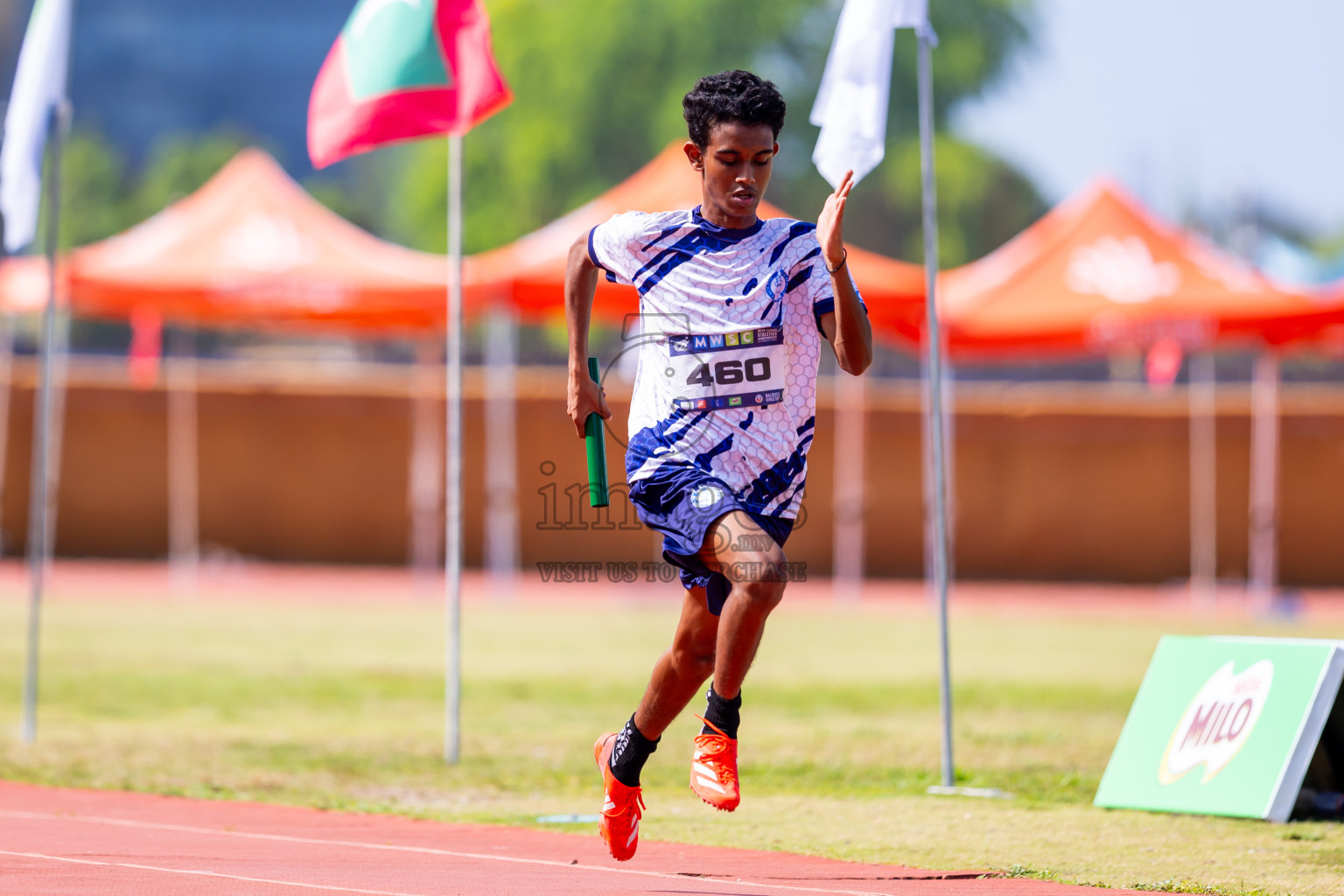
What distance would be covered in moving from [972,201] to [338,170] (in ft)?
153

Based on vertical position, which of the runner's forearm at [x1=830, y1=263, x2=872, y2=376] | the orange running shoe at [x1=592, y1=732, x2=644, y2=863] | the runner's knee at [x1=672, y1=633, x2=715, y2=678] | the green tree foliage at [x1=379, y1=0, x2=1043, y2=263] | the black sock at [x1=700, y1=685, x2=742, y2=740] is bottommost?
the orange running shoe at [x1=592, y1=732, x2=644, y2=863]

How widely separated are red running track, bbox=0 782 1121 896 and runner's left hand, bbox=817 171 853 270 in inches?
71.5

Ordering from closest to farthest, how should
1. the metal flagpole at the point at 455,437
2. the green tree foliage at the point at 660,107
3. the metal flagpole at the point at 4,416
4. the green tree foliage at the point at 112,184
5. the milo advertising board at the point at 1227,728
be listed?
the milo advertising board at the point at 1227,728, the metal flagpole at the point at 455,437, the metal flagpole at the point at 4,416, the green tree foliage at the point at 660,107, the green tree foliage at the point at 112,184

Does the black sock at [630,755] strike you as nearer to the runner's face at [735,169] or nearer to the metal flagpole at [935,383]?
the runner's face at [735,169]

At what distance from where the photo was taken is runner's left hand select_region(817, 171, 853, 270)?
15.5 ft

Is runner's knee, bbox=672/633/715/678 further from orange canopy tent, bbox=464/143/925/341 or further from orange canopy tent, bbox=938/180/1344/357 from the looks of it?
orange canopy tent, bbox=938/180/1344/357

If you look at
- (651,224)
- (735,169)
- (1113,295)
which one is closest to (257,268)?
(1113,295)

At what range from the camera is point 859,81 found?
769 centimetres

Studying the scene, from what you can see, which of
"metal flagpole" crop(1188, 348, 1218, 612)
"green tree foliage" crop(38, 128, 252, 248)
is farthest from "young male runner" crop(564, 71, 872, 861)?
"green tree foliage" crop(38, 128, 252, 248)

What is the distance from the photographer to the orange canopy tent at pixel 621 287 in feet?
50.2

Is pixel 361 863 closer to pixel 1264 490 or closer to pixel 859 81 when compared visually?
pixel 859 81

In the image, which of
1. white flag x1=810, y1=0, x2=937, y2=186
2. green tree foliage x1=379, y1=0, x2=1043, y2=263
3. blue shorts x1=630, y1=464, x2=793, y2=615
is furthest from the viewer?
green tree foliage x1=379, y1=0, x2=1043, y2=263

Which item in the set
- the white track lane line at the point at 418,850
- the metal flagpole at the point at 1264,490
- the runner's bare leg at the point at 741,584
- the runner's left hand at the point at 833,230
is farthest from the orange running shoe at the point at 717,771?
the metal flagpole at the point at 1264,490

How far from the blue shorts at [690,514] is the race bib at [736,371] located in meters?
0.21
